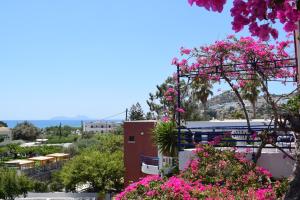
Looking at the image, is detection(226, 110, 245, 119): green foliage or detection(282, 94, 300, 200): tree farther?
detection(226, 110, 245, 119): green foliage

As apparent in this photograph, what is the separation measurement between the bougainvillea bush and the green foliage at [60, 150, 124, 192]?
18.1m

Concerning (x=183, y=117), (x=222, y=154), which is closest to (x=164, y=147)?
(x=183, y=117)

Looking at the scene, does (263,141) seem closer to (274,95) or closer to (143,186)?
(274,95)

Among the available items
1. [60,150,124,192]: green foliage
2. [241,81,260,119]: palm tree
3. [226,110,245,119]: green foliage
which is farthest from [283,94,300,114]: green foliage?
[60,150,124,192]: green foliage

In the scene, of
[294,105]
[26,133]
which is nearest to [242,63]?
[294,105]

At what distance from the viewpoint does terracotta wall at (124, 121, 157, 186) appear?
1022 inches

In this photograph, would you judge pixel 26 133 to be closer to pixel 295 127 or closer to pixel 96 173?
pixel 96 173

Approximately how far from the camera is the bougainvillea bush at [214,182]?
8883mm

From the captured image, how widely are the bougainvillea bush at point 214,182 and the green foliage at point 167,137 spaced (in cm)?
255

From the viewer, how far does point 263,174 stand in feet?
33.2

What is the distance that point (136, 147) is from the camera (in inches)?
1045

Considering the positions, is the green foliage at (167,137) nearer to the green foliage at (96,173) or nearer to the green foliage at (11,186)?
the green foliage at (96,173)

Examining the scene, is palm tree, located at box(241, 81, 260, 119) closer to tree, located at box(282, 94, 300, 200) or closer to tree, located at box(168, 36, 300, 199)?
tree, located at box(168, 36, 300, 199)

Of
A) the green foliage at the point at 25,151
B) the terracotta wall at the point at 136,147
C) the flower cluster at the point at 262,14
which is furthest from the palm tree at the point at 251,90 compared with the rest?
the green foliage at the point at 25,151
